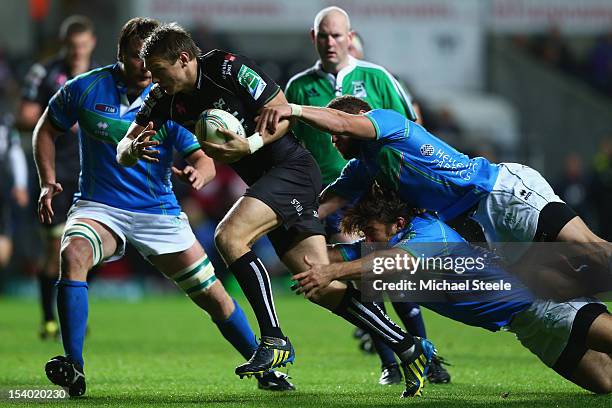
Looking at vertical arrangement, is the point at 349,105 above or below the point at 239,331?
above

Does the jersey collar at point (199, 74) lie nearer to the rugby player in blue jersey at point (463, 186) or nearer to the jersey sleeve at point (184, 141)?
the rugby player in blue jersey at point (463, 186)

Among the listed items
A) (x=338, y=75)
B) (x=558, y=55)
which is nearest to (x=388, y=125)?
(x=338, y=75)

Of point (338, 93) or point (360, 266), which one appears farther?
point (338, 93)

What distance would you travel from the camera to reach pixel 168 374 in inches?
299

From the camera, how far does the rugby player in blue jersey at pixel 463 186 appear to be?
6.01 m

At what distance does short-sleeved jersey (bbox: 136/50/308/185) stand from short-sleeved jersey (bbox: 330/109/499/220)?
0.50 metres

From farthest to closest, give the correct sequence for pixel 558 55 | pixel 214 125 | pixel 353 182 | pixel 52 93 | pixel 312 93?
pixel 558 55 → pixel 52 93 → pixel 312 93 → pixel 353 182 → pixel 214 125

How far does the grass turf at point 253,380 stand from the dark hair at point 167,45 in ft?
6.08

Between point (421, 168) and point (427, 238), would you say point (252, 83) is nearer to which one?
point (421, 168)

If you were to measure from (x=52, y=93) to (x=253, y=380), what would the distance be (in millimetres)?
3717

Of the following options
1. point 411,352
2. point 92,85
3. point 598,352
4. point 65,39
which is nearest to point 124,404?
point 411,352

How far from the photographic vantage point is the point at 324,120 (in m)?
5.70

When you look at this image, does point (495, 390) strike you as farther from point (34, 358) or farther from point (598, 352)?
point (34, 358)

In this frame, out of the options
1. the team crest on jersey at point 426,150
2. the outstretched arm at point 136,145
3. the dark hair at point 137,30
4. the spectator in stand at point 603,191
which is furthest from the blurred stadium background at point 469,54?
the team crest on jersey at point 426,150
